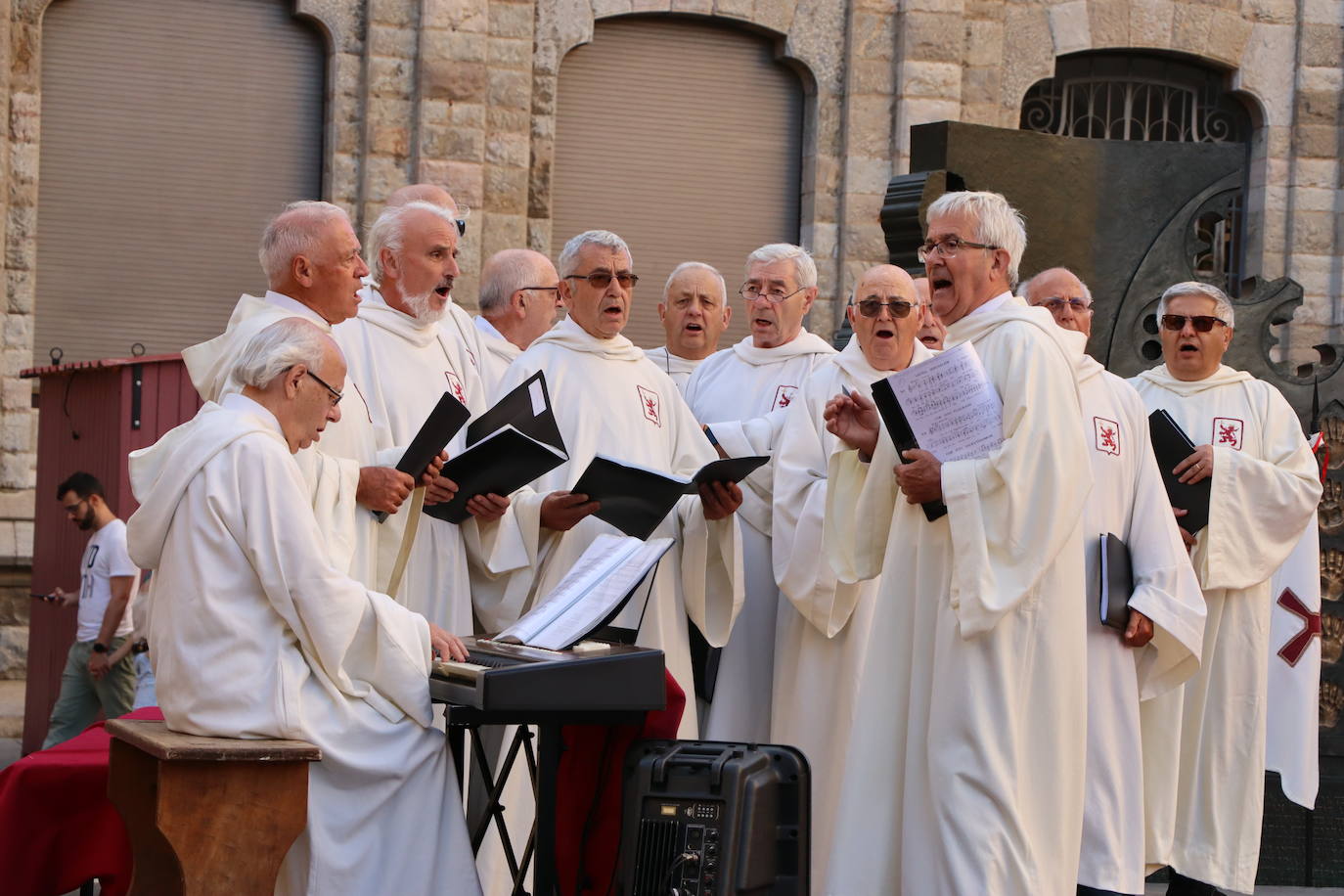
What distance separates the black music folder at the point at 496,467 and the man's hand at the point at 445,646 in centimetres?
74

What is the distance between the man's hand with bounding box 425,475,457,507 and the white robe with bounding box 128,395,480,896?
103 cm

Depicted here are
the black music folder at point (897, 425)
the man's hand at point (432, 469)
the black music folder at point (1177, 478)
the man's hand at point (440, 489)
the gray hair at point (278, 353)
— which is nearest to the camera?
the gray hair at point (278, 353)

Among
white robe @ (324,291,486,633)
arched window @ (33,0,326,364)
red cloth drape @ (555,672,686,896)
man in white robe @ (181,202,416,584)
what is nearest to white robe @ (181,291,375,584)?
man in white robe @ (181,202,416,584)

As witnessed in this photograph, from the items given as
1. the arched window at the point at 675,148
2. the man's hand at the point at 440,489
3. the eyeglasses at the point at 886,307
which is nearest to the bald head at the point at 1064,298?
the eyeglasses at the point at 886,307

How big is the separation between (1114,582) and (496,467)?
1.96 meters

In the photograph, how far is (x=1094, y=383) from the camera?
588 cm

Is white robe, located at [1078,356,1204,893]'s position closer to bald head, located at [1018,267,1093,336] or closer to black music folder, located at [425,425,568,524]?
bald head, located at [1018,267,1093,336]

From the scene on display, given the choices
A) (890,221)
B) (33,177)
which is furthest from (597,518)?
(33,177)

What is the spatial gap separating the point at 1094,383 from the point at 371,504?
238 centimetres

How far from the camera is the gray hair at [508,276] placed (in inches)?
307

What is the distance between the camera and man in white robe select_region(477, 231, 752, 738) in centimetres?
596

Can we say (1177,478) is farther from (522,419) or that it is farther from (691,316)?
(522,419)


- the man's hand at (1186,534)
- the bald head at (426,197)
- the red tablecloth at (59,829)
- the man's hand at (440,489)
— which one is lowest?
the red tablecloth at (59,829)

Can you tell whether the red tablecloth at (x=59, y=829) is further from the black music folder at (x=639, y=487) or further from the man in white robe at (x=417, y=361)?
the black music folder at (x=639, y=487)
